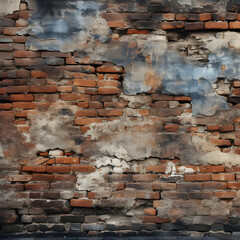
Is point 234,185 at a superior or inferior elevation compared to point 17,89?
inferior

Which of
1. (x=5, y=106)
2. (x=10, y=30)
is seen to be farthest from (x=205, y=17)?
(x=5, y=106)

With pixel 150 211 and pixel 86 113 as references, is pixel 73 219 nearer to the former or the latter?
pixel 150 211

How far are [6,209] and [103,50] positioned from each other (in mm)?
1632

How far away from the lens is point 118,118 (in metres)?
2.18

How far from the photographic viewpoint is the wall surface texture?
2.16m

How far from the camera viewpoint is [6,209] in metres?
2.16

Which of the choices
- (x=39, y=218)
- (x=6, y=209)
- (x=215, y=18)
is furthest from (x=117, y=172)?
(x=215, y=18)

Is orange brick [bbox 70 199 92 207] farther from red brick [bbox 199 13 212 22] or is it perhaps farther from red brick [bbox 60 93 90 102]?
red brick [bbox 199 13 212 22]

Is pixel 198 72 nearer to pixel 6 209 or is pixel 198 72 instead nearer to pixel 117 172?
pixel 117 172

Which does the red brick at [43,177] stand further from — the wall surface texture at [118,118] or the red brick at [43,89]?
the red brick at [43,89]

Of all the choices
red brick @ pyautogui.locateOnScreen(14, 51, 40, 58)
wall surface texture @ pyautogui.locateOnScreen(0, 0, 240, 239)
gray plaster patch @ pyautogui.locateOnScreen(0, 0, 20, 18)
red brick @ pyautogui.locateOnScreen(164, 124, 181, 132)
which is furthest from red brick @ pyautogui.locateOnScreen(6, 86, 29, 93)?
red brick @ pyautogui.locateOnScreen(164, 124, 181, 132)

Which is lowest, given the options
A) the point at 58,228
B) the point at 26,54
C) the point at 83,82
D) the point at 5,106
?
the point at 58,228

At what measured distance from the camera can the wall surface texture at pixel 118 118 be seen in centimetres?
216

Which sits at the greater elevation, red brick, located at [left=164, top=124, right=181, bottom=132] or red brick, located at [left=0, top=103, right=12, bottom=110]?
red brick, located at [left=0, top=103, right=12, bottom=110]
